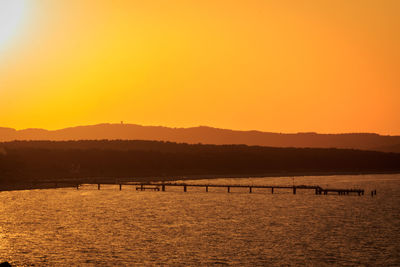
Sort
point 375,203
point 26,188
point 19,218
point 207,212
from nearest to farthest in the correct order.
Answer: point 19,218
point 207,212
point 375,203
point 26,188

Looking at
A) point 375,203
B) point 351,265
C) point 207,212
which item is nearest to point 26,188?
point 207,212

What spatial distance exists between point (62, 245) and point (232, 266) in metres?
23.9

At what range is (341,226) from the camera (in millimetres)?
100500

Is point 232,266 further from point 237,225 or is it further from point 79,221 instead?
point 79,221

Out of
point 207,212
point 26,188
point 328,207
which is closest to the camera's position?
point 207,212

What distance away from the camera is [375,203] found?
15825cm

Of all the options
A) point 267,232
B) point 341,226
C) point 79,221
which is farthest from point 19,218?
point 341,226

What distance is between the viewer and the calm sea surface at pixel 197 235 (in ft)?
210

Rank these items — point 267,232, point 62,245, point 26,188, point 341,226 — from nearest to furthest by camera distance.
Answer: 1. point 62,245
2. point 267,232
3. point 341,226
4. point 26,188

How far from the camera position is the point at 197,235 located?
8500cm

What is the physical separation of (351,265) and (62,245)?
3443 cm

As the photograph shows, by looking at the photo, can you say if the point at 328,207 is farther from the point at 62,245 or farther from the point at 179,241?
the point at 62,245

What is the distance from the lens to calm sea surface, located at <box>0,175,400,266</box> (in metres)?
64.0

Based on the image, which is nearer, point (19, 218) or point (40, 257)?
point (40, 257)
